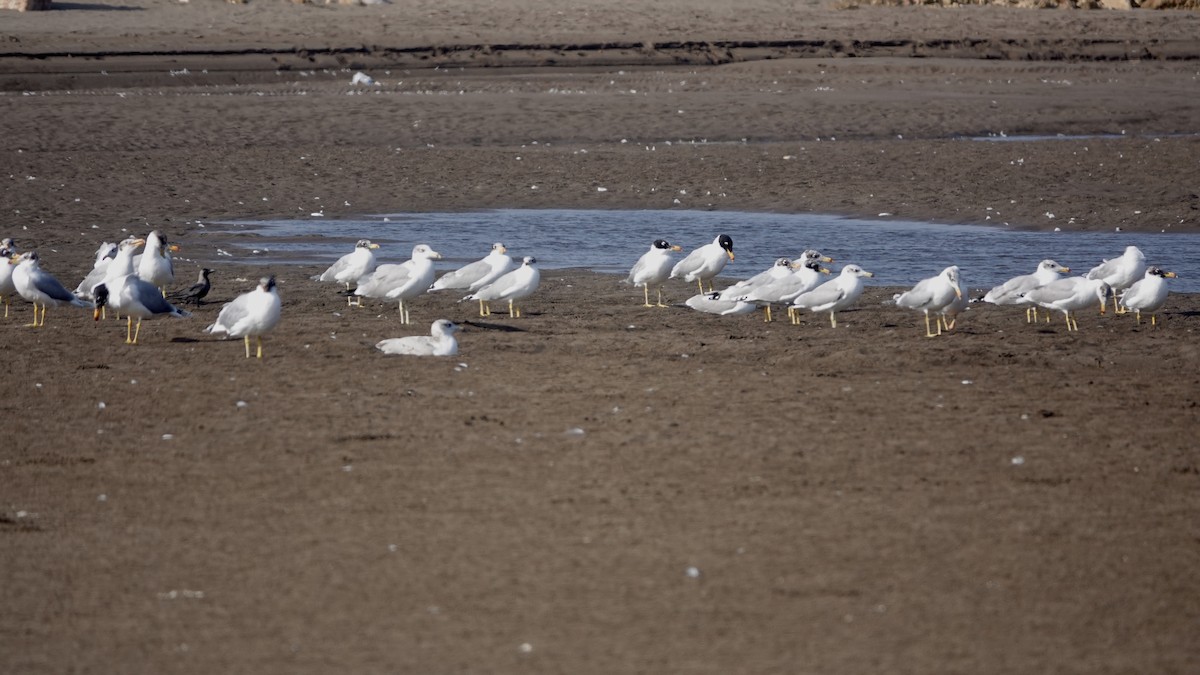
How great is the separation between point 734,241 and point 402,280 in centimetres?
632

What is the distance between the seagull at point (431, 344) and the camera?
1238 cm

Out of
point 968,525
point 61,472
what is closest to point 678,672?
point 968,525

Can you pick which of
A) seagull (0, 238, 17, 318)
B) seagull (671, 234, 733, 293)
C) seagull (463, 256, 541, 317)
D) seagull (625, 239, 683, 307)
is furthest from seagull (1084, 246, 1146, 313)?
seagull (0, 238, 17, 318)

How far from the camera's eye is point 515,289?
14359mm

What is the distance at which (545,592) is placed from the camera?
23.7 ft

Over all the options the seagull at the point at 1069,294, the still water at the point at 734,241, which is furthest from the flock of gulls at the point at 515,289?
the still water at the point at 734,241

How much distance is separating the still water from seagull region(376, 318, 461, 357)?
200 inches

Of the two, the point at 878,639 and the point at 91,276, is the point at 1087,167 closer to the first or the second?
the point at 91,276

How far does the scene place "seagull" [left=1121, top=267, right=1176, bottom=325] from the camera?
45.6 ft

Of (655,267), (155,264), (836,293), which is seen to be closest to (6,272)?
(155,264)

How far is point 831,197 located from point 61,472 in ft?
49.1

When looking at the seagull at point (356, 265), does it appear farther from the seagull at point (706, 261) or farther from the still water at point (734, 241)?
the seagull at point (706, 261)

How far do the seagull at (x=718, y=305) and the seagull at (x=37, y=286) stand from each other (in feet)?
18.2

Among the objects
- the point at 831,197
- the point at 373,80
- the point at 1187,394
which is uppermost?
the point at 373,80
